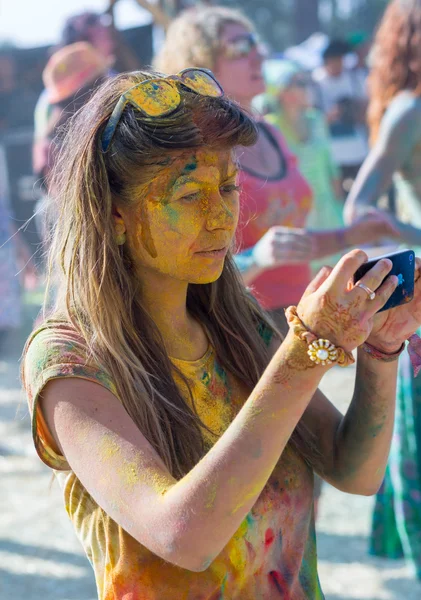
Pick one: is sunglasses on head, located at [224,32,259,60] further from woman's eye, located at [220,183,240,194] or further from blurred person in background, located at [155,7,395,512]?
woman's eye, located at [220,183,240,194]

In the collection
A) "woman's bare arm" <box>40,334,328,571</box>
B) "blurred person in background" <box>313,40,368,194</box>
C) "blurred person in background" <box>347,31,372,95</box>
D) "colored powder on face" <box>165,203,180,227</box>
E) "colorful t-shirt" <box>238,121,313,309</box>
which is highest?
"colored powder on face" <box>165,203,180,227</box>

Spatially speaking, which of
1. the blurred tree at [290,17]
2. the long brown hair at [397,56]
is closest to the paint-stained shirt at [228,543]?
the long brown hair at [397,56]

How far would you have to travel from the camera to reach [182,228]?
1386 millimetres

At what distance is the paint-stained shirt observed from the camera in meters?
1.28

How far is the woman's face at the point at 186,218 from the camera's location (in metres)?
1.38

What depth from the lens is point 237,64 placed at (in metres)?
3.05

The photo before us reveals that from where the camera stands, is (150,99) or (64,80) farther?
(64,80)

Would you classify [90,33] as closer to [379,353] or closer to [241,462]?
[379,353]

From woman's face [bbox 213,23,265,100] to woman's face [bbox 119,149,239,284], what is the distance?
1.72 m

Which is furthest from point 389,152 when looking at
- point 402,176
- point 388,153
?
point 402,176

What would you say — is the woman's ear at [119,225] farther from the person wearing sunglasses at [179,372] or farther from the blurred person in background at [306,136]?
the blurred person in background at [306,136]

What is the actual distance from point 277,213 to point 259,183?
14cm

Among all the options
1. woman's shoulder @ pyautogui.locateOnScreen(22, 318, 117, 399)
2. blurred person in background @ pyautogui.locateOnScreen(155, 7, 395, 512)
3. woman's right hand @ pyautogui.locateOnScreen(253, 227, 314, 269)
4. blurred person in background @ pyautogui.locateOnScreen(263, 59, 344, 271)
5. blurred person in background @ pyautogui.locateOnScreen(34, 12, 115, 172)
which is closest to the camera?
woman's shoulder @ pyautogui.locateOnScreen(22, 318, 117, 399)

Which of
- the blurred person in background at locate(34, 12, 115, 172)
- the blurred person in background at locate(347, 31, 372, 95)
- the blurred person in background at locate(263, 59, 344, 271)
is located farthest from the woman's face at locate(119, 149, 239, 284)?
the blurred person in background at locate(347, 31, 372, 95)
